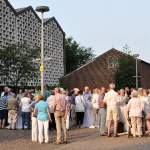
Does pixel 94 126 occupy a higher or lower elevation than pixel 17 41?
lower

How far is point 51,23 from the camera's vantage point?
74250 millimetres

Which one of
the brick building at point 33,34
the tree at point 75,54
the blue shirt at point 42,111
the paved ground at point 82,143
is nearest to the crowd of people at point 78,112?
the blue shirt at point 42,111

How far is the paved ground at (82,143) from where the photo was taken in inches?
643

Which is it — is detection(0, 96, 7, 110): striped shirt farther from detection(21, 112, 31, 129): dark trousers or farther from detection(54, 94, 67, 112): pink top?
detection(54, 94, 67, 112): pink top

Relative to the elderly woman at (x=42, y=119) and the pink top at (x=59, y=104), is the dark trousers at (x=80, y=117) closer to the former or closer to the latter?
the pink top at (x=59, y=104)

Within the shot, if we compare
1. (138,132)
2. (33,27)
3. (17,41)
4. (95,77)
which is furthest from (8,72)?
(138,132)

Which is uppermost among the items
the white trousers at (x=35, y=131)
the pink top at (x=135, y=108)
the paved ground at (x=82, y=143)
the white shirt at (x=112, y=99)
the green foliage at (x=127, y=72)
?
the green foliage at (x=127, y=72)

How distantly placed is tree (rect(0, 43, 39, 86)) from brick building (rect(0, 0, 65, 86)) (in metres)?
0.88

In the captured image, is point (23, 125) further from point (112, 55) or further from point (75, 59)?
point (75, 59)

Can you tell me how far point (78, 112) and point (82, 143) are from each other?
7565 millimetres

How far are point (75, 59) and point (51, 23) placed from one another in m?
31.0

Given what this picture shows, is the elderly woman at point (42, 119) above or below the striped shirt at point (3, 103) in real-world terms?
below

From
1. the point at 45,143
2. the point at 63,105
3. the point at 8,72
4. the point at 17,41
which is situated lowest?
the point at 45,143

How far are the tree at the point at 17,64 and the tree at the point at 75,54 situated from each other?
42.1m
